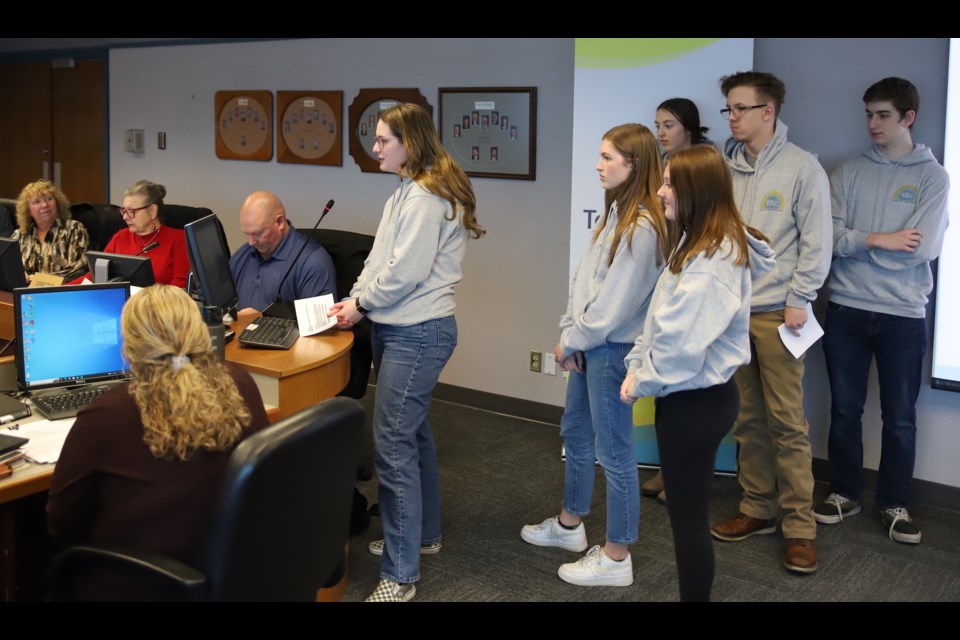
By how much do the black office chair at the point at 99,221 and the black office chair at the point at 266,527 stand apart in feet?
11.5

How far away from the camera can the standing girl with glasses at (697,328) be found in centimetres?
235

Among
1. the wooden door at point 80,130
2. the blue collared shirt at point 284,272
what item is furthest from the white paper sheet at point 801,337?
the wooden door at point 80,130

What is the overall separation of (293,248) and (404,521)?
1212 mm

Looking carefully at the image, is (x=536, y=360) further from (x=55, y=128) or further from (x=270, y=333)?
(x=55, y=128)

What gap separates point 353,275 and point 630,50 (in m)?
1.42

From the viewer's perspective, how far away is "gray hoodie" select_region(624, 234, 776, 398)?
7.68 feet

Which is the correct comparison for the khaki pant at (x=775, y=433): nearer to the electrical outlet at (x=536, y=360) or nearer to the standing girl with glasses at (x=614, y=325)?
the standing girl with glasses at (x=614, y=325)

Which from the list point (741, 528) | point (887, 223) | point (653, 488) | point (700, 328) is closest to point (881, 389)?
point (887, 223)

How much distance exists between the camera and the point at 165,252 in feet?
14.2

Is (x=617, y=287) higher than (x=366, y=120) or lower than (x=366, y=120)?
lower

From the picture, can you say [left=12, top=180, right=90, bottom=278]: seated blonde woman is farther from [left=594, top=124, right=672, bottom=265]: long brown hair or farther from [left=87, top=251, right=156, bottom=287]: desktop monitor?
[left=594, top=124, right=672, bottom=265]: long brown hair
